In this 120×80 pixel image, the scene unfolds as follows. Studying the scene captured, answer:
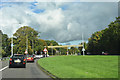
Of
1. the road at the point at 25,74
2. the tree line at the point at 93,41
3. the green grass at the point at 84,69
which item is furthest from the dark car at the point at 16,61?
the tree line at the point at 93,41

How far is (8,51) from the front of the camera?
98.4 metres

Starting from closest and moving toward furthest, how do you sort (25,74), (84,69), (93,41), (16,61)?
(25,74), (84,69), (16,61), (93,41)

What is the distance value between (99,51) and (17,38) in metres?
40.7

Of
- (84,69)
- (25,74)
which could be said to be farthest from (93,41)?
(25,74)

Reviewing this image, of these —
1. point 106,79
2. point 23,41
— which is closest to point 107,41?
point 23,41

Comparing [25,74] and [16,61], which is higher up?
[16,61]

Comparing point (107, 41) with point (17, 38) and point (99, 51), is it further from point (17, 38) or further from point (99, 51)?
point (17, 38)

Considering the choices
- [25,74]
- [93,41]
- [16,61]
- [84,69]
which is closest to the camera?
[25,74]

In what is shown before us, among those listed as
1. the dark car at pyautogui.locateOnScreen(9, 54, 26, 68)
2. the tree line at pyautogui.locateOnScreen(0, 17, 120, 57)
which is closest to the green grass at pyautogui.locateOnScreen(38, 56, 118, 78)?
the dark car at pyautogui.locateOnScreen(9, 54, 26, 68)

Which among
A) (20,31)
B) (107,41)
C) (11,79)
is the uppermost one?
(20,31)

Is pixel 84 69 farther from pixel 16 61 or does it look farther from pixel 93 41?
pixel 93 41

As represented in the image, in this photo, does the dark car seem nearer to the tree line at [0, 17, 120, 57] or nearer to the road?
the road

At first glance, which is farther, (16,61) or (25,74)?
(16,61)

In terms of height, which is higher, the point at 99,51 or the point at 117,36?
the point at 117,36
